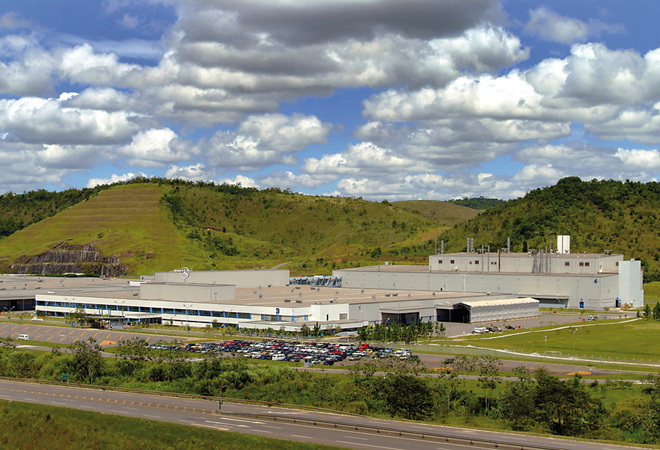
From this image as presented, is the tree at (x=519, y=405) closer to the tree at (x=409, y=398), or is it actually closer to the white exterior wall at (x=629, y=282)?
the tree at (x=409, y=398)

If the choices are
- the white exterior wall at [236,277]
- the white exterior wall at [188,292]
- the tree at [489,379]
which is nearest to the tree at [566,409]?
the tree at [489,379]

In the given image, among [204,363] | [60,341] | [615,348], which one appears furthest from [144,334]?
[615,348]

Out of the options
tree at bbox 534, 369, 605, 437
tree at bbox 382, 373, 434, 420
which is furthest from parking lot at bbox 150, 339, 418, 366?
tree at bbox 534, 369, 605, 437

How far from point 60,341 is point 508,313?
89124mm

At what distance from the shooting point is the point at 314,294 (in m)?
150

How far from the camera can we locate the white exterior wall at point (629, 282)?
524 ft

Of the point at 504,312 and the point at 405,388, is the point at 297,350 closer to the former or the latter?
the point at 405,388

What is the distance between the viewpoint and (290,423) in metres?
53.2

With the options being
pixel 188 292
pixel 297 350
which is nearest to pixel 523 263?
pixel 188 292

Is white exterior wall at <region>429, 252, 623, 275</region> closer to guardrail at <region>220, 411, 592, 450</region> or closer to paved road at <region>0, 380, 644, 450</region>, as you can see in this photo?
paved road at <region>0, 380, 644, 450</region>

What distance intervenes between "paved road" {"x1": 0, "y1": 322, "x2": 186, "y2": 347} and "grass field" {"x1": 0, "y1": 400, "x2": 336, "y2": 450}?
47.3m

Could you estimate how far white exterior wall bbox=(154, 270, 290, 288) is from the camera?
560 feet

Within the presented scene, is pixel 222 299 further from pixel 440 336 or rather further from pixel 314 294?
pixel 440 336

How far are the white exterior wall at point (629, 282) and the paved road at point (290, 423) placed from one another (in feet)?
402
